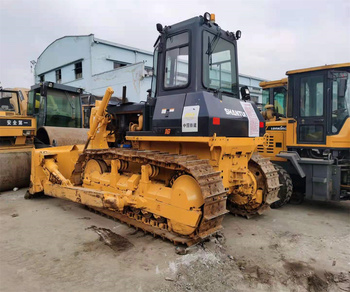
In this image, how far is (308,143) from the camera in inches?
240

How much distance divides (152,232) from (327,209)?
13.3 ft

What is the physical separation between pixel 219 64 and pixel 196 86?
74cm

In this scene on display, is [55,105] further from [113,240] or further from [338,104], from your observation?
[338,104]

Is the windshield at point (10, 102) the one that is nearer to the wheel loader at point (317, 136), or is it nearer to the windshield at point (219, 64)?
the windshield at point (219, 64)

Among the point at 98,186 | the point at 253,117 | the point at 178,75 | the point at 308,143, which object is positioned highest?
the point at 178,75

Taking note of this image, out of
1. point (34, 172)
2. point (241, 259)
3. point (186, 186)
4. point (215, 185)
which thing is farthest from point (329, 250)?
point (34, 172)

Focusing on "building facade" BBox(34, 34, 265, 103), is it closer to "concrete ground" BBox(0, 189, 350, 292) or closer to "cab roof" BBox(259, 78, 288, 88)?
"cab roof" BBox(259, 78, 288, 88)

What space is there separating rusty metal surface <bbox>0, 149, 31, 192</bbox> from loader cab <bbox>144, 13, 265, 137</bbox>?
4.15m

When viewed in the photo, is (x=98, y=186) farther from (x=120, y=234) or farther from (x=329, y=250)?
(x=329, y=250)

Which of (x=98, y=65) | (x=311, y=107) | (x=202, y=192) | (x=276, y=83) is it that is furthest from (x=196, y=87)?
(x=98, y=65)

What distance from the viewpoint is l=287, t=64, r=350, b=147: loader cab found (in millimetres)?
5766

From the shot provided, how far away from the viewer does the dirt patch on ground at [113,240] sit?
376 cm

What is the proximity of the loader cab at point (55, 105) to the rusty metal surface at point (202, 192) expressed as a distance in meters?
4.64

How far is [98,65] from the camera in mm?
19656
